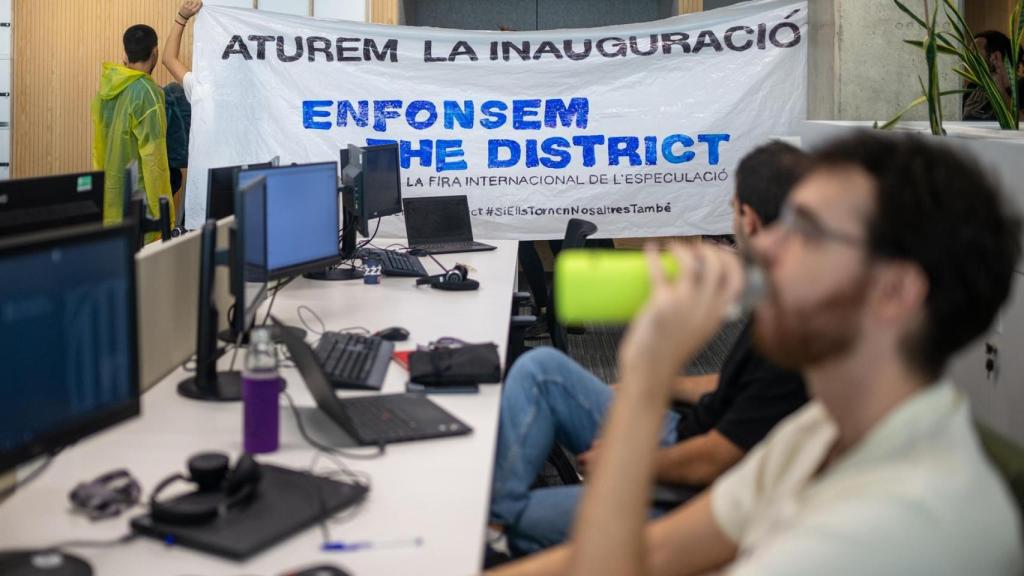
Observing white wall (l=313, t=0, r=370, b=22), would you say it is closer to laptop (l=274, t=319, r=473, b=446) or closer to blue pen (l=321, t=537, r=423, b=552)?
laptop (l=274, t=319, r=473, b=446)

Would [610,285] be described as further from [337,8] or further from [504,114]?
[337,8]

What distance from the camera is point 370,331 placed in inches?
119

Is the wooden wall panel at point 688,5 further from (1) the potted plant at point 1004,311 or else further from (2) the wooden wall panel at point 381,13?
(1) the potted plant at point 1004,311

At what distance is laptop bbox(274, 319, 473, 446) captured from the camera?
2.00 m

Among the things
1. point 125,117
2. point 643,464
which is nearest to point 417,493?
point 643,464

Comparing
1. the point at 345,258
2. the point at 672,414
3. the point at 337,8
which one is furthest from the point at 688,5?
the point at 672,414

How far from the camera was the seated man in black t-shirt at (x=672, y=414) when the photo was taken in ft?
6.88

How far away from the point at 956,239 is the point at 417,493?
3.21 feet

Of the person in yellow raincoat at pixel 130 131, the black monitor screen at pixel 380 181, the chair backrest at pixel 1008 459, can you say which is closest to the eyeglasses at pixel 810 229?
the chair backrest at pixel 1008 459

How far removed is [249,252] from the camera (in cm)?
242

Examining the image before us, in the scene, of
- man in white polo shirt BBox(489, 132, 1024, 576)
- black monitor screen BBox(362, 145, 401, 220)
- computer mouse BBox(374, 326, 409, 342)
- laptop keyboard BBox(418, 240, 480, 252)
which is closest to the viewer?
man in white polo shirt BBox(489, 132, 1024, 576)

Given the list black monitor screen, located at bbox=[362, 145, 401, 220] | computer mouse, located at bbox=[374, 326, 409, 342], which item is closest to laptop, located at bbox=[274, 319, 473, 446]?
computer mouse, located at bbox=[374, 326, 409, 342]

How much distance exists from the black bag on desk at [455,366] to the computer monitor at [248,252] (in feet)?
1.31

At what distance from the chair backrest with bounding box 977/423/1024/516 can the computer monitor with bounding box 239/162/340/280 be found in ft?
6.90
